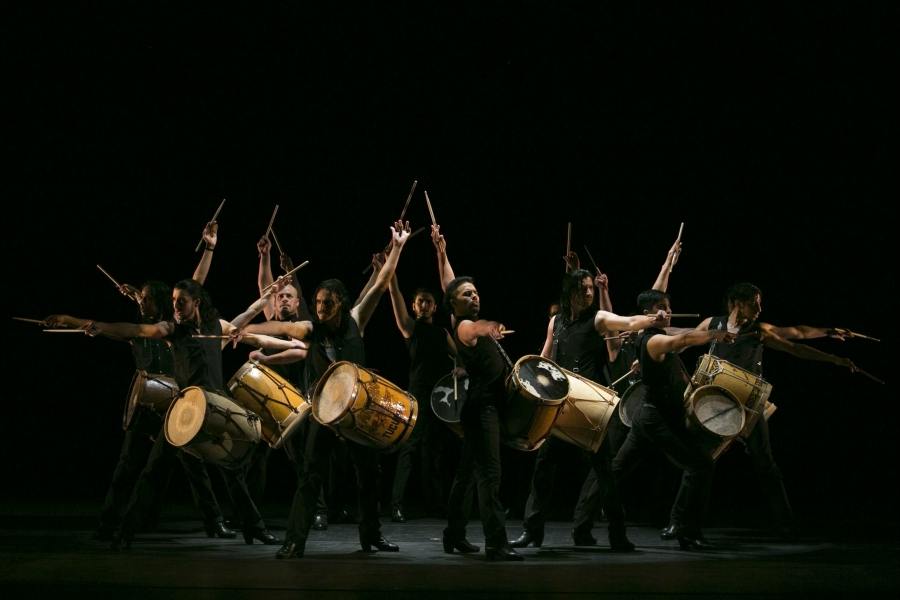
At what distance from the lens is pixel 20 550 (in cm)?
572

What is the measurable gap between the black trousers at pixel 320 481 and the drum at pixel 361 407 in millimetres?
111

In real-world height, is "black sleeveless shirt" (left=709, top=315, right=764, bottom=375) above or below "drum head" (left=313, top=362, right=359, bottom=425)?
above

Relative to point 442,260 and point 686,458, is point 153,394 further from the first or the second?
point 686,458

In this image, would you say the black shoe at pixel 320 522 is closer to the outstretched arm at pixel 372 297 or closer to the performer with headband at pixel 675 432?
the outstretched arm at pixel 372 297

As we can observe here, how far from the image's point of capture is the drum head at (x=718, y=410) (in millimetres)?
6072

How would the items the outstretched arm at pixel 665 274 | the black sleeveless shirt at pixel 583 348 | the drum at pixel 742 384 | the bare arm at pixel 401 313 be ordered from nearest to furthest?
1. the black sleeveless shirt at pixel 583 348
2. the drum at pixel 742 384
3. the outstretched arm at pixel 665 274
4. the bare arm at pixel 401 313

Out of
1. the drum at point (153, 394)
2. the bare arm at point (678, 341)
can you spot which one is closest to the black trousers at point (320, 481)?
the drum at point (153, 394)

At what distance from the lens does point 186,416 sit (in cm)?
591

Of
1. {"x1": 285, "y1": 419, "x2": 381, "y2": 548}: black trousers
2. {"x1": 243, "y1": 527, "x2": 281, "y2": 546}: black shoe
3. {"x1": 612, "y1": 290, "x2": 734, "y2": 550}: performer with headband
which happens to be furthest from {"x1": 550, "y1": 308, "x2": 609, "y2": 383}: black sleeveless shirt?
{"x1": 243, "y1": 527, "x2": 281, "y2": 546}: black shoe

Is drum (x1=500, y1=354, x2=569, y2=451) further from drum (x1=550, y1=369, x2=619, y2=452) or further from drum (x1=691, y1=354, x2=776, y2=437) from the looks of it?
drum (x1=691, y1=354, x2=776, y2=437)

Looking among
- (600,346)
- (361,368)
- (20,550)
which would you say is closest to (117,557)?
(20,550)

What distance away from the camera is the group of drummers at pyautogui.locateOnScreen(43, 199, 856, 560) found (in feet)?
18.4

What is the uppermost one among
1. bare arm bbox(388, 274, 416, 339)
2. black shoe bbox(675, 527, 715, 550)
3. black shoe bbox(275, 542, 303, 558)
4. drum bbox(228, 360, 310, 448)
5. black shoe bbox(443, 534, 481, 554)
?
bare arm bbox(388, 274, 416, 339)

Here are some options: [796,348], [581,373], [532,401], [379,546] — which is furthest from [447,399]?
[796,348]
